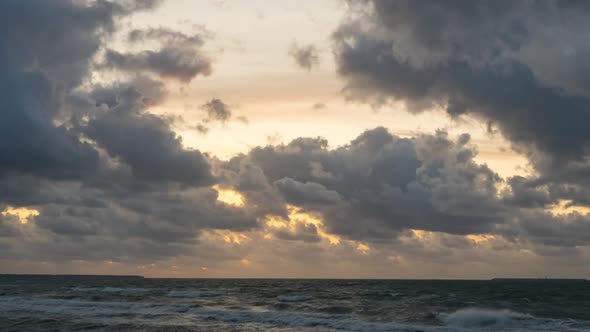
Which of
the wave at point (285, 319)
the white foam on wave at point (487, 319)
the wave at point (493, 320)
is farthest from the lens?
the white foam on wave at point (487, 319)

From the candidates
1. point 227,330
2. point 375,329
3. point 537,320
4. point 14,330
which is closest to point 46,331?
point 14,330

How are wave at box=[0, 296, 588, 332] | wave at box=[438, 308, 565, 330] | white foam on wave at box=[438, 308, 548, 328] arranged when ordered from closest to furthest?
wave at box=[0, 296, 588, 332] → wave at box=[438, 308, 565, 330] → white foam on wave at box=[438, 308, 548, 328]

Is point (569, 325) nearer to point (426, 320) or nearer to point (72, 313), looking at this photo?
point (426, 320)

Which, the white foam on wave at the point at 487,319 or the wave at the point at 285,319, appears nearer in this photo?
the wave at the point at 285,319

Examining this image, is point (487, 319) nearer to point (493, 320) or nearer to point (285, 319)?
point (493, 320)

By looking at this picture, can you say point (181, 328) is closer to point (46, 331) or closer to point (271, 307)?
point (46, 331)

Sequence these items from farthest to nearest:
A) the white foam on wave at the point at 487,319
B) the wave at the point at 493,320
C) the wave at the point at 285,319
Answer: the white foam on wave at the point at 487,319 → the wave at the point at 493,320 → the wave at the point at 285,319

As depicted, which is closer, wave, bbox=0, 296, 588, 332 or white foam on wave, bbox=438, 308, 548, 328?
wave, bbox=0, 296, 588, 332

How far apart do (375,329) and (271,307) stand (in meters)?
24.1

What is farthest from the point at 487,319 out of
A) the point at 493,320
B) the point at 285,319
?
the point at 285,319

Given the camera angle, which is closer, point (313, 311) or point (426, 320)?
point (426, 320)

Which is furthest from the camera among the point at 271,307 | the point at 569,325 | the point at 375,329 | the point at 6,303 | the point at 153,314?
the point at 6,303

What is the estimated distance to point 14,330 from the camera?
4175 cm

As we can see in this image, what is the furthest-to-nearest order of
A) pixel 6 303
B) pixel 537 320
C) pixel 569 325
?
pixel 6 303 < pixel 537 320 < pixel 569 325
